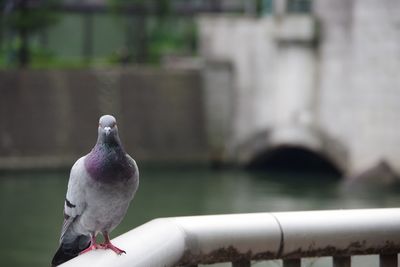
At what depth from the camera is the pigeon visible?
4363 millimetres

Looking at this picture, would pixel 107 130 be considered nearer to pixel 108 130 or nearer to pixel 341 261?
pixel 108 130

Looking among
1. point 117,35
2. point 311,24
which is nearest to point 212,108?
point 311,24

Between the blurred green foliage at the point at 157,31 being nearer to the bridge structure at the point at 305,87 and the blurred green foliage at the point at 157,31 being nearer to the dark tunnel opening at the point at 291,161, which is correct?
the bridge structure at the point at 305,87

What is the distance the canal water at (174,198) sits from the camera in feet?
58.3

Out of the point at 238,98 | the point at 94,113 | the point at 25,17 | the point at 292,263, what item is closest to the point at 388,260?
the point at 292,263

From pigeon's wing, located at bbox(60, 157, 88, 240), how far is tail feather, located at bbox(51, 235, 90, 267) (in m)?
0.05

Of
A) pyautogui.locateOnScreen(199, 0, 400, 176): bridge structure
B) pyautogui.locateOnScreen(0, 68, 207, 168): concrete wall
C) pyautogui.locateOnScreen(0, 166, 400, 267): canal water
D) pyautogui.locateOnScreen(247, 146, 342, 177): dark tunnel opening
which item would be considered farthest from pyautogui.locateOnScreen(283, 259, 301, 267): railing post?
pyautogui.locateOnScreen(247, 146, 342, 177): dark tunnel opening

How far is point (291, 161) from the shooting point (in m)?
29.6

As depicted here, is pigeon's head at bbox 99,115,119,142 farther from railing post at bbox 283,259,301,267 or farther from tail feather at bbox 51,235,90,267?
railing post at bbox 283,259,301,267

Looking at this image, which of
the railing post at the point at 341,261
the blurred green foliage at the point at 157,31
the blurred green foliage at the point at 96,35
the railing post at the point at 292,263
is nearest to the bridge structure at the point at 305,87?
the blurred green foliage at the point at 96,35

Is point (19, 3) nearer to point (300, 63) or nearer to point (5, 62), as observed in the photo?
point (5, 62)

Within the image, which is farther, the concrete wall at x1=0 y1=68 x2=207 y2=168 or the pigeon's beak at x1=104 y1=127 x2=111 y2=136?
the concrete wall at x1=0 y1=68 x2=207 y2=168

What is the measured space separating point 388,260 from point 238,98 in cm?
2527

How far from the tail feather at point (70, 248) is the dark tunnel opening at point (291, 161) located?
76.6 feet
